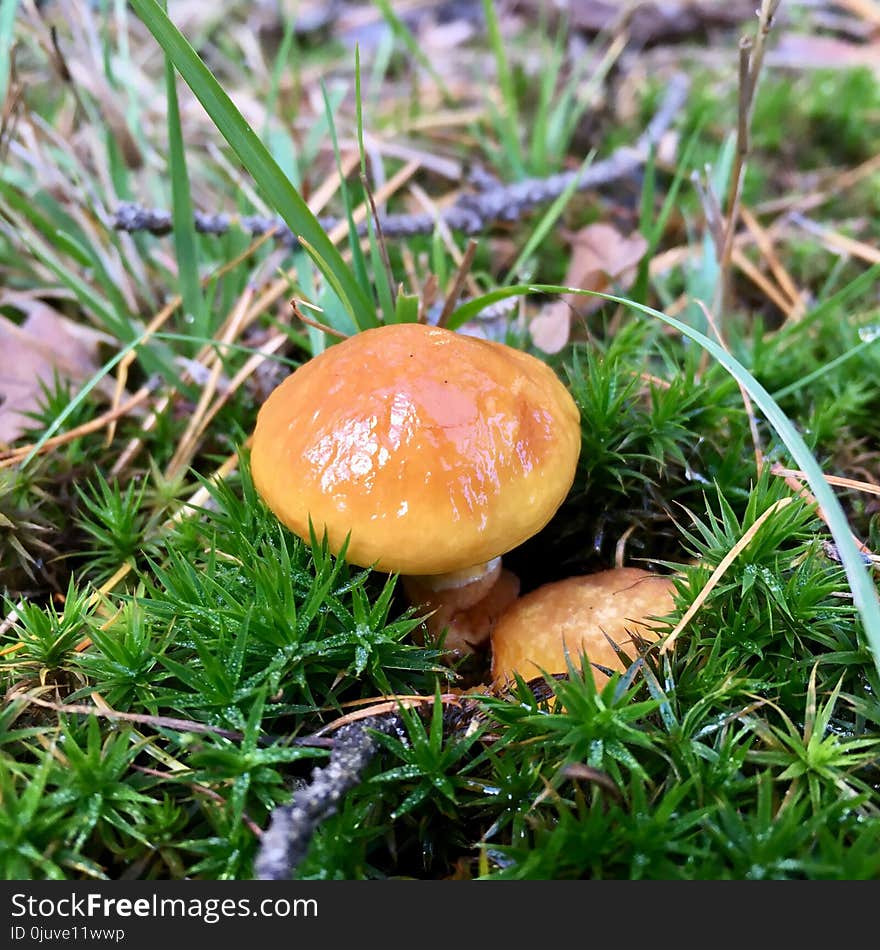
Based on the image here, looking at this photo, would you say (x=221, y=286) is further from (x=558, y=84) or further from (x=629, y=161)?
(x=558, y=84)

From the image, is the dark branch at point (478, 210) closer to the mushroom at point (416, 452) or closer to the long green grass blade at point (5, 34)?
the long green grass blade at point (5, 34)

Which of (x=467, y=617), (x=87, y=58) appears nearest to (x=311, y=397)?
(x=467, y=617)

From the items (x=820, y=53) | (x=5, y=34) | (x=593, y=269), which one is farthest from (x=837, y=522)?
(x=820, y=53)

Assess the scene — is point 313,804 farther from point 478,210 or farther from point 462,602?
point 478,210

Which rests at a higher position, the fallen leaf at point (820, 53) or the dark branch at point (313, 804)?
the dark branch at point (313, 804)

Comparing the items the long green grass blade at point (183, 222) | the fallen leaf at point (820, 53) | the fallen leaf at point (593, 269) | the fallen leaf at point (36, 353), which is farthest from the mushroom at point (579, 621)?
the fallen leaf at point (820, 53)

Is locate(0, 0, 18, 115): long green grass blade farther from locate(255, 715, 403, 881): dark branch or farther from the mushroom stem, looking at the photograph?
locate(255, 715, 403, 881): dark branch

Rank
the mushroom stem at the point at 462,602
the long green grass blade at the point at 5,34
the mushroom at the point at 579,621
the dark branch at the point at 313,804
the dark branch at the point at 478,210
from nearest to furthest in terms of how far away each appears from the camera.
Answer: the dark branch at the point at 313,804
the mushroom at the point at 579,621
the mushroom stem at the point at 462,602
the long green grass blade at the point at 5,34
the dark branch at the point at 478,210
